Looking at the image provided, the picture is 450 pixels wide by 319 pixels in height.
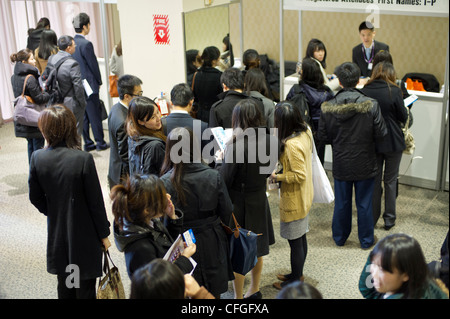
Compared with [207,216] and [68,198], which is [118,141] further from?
[207,216]

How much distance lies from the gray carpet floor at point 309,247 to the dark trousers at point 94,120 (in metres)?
1.12

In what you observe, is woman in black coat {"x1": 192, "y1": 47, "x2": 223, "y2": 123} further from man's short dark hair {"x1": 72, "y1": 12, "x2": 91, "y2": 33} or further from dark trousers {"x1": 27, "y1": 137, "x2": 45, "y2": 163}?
man's short dark hair {"x1": 72, "y1": 12, "x2": 91, "y2": 33}

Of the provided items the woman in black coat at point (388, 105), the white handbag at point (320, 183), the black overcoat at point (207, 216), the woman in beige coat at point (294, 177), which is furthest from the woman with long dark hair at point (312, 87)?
the black overcoat at point (207, 216)

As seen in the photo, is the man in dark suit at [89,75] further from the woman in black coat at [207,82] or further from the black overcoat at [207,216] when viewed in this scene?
the black overcoat at [207,216]

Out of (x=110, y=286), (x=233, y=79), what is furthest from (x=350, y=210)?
(x=110, y=286)

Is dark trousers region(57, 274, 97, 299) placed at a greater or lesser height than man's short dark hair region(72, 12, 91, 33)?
lesser

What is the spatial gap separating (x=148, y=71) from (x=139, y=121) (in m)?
2.10

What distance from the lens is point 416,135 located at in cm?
566

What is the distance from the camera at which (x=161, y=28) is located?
18.8ft

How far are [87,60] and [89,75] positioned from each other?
197 mm

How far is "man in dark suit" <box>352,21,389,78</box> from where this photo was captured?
6.21 metres

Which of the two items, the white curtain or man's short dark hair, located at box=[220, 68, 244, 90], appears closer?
man's short dark hair, located at box=[220, 68, 244, 90]

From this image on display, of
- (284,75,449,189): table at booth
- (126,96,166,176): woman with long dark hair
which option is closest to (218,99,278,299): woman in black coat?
(126,96,166,176): woman with long dark hair

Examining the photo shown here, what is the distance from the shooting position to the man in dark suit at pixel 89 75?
6773 mm
